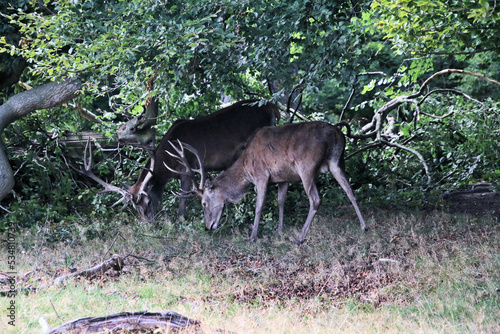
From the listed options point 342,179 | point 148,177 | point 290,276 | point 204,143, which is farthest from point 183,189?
point 290,276

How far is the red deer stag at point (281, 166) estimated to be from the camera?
864 cm

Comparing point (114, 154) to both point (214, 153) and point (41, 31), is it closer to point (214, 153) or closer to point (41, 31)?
point (214, 153)

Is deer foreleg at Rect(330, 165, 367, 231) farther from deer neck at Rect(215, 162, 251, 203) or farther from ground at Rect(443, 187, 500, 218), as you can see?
ground at Rect(443, 187, 500, 218)

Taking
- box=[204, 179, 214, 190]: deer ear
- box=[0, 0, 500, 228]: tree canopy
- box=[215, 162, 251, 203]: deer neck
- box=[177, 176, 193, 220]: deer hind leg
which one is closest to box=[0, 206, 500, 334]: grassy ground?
box=[215, 162, 251, 203]: deer neck

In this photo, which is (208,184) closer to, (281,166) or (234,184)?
(234,184)

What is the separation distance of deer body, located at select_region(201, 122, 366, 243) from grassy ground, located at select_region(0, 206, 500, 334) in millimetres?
415

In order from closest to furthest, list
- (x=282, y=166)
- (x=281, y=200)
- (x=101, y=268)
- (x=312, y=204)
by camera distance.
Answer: (x=101, y=268)
(x=312, y=204)
(x=282, y=166)
(x=281, y=200)

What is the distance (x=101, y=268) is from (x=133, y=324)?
2455mm

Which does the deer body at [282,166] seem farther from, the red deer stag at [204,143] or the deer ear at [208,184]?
the red deer stag at [204,143]

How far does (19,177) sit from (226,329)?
25.5 ft

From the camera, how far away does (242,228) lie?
9578 millimetres

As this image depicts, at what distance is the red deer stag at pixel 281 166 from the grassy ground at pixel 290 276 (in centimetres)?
44

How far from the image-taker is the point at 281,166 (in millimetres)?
8984

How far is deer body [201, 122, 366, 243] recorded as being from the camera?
340 inches
